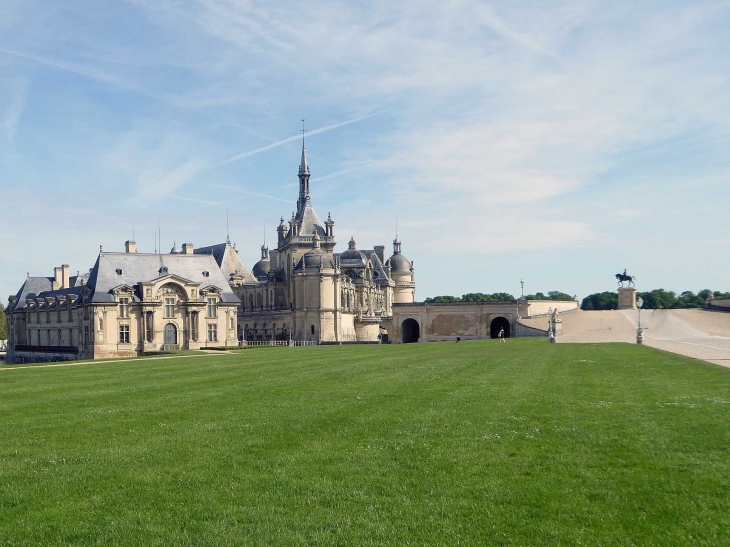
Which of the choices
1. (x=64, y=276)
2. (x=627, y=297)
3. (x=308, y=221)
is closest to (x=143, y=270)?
(x=64, y=276)

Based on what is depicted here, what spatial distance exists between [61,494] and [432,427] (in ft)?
26.3

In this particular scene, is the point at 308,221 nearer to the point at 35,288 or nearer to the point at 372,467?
the point at 35,288

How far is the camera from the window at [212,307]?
86.4 meters

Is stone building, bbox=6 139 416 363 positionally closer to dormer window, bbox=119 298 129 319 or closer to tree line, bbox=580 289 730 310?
dormer window, bbox=119 298 129 319

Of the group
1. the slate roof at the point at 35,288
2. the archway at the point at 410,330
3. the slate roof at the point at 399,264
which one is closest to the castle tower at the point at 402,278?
the slate roof at the point at 399,264

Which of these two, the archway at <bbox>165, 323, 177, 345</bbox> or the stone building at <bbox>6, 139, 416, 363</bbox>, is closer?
the stone building at <bbox>6, 139, 416, 363</bbox>

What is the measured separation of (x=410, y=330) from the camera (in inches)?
4717

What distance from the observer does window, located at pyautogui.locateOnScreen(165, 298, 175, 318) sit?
8288cm

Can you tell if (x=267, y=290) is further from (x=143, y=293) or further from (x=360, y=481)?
(x=360, y=481)

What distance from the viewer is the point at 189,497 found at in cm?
1057

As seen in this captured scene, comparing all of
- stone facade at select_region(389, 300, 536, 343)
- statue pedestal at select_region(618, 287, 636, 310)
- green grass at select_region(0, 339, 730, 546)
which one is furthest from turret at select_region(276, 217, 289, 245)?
green grass at select_region(0, 339, 730, 546)

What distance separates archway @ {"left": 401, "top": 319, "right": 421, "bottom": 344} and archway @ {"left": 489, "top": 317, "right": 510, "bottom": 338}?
12.3 metres

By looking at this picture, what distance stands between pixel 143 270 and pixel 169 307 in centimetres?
556

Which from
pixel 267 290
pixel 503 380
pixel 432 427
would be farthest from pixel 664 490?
pixel 267 290
